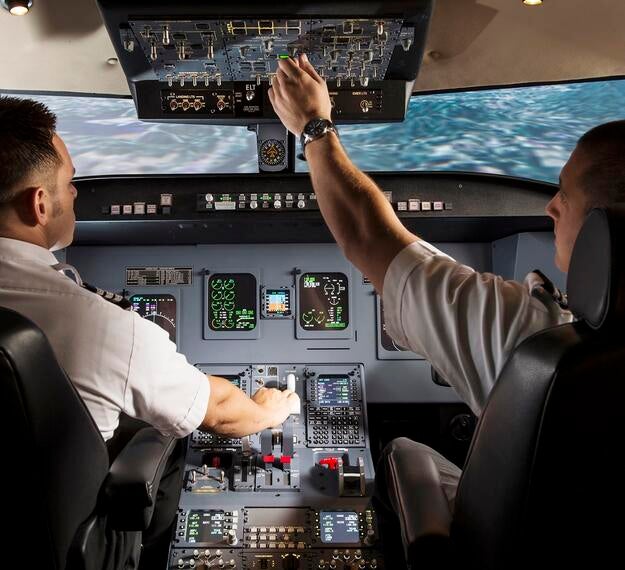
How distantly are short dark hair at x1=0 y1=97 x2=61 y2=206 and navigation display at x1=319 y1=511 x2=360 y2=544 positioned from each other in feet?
5.76

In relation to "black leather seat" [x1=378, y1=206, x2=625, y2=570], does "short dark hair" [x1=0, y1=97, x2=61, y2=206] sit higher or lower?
higher

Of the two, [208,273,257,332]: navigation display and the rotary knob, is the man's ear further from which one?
[208,273,257,332]: navigation display

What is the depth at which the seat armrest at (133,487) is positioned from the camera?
1.50 metres

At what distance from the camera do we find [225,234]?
320cm

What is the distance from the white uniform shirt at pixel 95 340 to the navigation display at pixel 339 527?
1.34m

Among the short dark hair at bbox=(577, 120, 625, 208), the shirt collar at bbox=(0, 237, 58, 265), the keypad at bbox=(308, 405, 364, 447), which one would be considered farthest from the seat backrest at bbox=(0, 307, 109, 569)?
the keypad at bbox=(308, 405, 364, 447)

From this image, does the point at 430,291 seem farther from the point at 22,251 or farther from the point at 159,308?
the point at 159,308

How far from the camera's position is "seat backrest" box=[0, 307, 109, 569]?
3.52 ft

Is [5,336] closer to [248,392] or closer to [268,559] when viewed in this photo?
[268,559]

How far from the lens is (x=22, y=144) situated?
1545 mm

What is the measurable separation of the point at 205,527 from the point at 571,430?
2034 mm

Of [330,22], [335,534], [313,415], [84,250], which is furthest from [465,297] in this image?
[84,250]

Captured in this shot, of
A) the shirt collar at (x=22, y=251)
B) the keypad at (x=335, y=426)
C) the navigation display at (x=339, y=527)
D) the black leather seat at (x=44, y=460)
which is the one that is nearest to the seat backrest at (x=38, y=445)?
the black leather seat at (x=44, y=460)

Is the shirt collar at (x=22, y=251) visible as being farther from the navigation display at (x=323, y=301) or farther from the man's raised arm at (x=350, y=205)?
the navigation display at (x=323, y=301)
